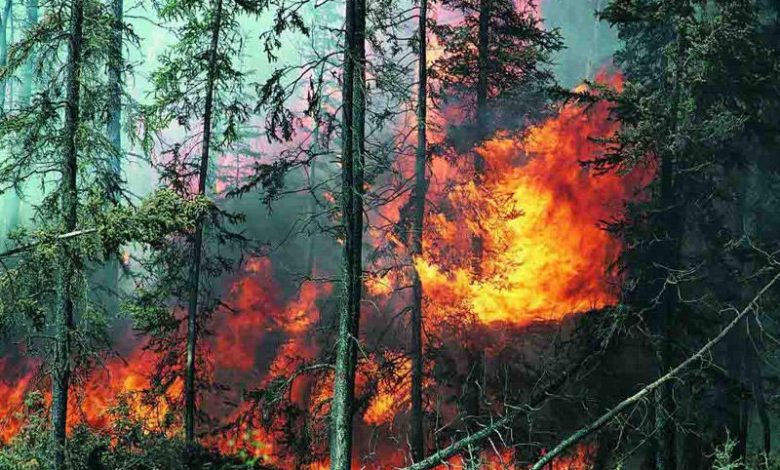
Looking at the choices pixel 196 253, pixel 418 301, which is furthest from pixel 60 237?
pixel 418 301

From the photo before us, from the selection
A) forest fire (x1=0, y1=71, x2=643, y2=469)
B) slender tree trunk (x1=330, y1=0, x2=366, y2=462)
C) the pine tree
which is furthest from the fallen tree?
forest fire (x1=0, y1=71, x2=643, y2=469)

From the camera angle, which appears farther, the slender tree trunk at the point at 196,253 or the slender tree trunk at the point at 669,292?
the slender tree trunk at the point at 196,253

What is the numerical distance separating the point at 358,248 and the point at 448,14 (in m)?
47.0

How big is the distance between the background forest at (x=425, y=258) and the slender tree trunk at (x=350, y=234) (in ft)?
0.18

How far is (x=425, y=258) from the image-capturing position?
19.1 metres

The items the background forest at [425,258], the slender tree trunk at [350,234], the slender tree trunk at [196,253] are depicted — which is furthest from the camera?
the slender tree trunk at [196,253]

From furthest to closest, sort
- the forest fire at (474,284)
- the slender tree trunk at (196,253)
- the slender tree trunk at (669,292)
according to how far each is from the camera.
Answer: the forest fire at (474,284)
the slender tree trunk at (196,253)
the slender tree trunk at (669,292)

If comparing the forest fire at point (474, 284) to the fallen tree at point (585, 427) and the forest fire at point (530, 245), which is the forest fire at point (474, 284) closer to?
Result: the forest fire at point (530, 245)

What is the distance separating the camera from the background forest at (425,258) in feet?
30.3

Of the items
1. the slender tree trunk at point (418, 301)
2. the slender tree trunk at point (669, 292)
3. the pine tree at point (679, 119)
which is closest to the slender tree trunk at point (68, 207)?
the slender tree trunk at point (418, 301)

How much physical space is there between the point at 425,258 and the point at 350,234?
10159 millimetres

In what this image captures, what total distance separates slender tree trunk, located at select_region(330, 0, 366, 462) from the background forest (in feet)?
0.18

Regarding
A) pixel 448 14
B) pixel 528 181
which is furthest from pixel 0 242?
pixel 448 14

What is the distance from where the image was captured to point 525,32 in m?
17.1
